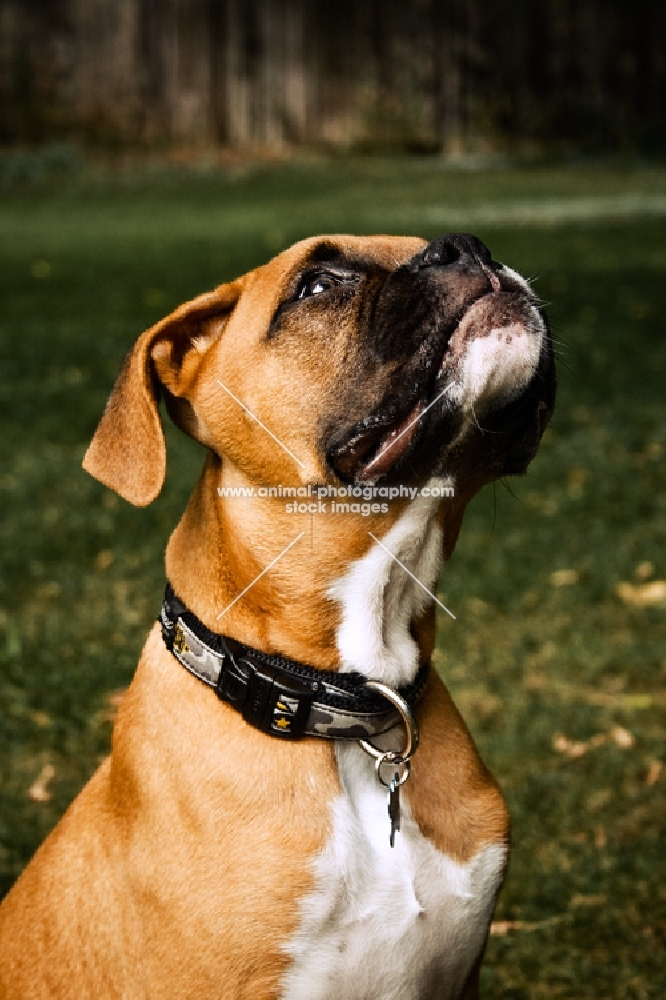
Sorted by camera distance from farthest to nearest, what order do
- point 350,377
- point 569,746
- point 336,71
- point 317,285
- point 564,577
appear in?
point 336,71 → point 564,577 → point 569,746 → point 317,285 → point 350,377

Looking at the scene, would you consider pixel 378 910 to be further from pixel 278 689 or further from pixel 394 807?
pixel 278 689

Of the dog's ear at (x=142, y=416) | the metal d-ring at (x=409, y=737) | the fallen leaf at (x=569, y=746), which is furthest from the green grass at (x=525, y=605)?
the dog's ear at (x=142, y=416)

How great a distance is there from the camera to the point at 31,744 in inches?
177

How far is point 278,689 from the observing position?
2.61 metres

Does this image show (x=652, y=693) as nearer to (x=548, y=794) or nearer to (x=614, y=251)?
(x=548, y=794)

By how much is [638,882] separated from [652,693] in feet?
3.76

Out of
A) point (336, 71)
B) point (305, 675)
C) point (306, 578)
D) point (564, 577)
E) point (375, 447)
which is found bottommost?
point (336, 71)

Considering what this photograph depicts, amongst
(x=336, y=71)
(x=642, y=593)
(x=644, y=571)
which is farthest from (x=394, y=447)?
(x=336, y=71)

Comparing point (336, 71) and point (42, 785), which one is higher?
point (42, 785)

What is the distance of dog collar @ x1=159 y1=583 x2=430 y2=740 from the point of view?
2600mm

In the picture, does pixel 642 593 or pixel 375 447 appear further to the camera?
pixel 642 593

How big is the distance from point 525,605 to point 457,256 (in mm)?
2937

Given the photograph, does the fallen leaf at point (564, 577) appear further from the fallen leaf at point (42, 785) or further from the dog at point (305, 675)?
the dog at point (305, 675)

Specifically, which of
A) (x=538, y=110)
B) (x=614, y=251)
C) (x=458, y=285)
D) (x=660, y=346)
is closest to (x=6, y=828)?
(x=458, y=285)
